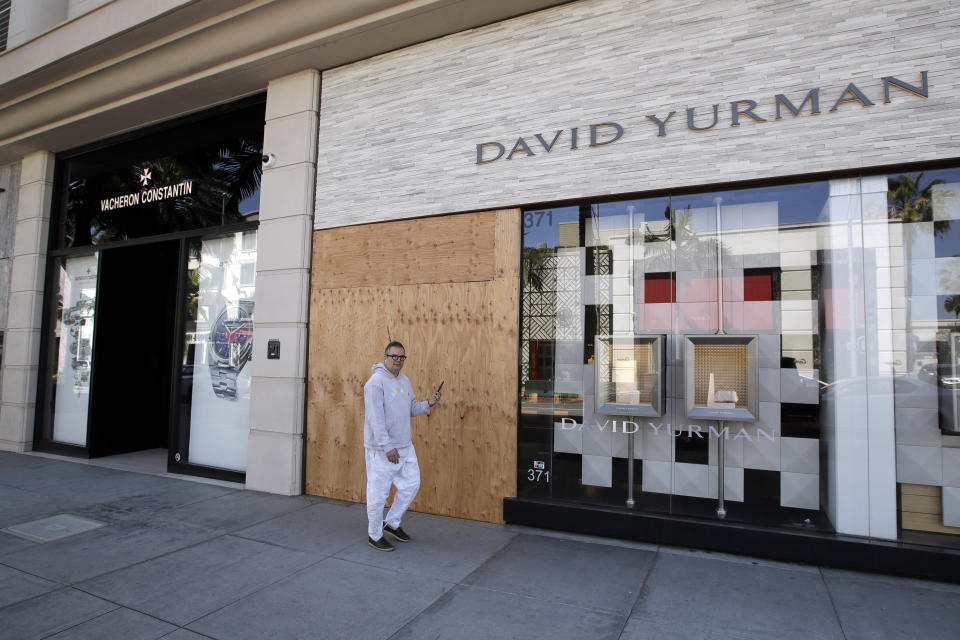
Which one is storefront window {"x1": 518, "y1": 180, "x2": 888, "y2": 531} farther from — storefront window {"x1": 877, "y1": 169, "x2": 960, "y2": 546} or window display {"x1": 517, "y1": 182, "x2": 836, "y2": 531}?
storefront window {"x1": 877, "y1": 169, "x2": 960, "y2": 546}

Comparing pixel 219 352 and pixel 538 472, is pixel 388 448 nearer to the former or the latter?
pixel 538 472

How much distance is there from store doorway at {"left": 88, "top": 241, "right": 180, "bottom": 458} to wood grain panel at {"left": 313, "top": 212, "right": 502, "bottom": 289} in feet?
12.9

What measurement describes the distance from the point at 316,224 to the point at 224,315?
2048mm

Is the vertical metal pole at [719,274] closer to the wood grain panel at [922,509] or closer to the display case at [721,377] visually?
the display case at [721,377]

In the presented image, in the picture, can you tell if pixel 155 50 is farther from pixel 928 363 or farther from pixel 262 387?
pixel 928 363

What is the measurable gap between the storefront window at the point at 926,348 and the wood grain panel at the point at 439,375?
3.34 metres

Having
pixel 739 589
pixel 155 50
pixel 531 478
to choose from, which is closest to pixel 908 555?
pixel 739 589

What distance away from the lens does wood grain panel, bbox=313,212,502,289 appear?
6086 mm

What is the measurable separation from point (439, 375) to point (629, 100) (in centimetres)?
347

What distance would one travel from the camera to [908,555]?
→ 4.36m

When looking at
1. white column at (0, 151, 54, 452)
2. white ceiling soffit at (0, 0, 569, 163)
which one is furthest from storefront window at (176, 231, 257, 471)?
white column at (0, 151, 54, 452)

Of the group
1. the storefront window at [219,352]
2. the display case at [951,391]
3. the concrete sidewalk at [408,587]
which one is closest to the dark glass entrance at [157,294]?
the storefront window at [219,352]

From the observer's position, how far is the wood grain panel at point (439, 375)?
584 cm

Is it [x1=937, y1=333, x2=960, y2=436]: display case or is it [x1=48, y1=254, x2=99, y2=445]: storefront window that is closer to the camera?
[x1=937, y1=333, x2=960, y2=436]: display case
